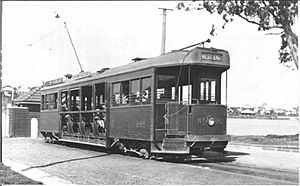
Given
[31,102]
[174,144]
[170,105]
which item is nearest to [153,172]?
[174,144]

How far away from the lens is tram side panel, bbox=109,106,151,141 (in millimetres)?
13279

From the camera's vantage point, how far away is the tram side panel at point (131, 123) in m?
13.3

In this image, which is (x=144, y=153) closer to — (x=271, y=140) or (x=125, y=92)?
(x=125, y=92)

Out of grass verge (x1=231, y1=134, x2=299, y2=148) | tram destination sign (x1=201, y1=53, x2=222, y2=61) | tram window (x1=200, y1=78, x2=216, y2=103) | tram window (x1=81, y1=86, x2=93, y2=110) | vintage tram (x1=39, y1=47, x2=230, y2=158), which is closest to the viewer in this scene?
vintage tram (x1=39, y1=47, x2=230, y2=158)

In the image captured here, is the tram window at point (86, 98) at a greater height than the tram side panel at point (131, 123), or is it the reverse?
the tram window at point (86, 98)

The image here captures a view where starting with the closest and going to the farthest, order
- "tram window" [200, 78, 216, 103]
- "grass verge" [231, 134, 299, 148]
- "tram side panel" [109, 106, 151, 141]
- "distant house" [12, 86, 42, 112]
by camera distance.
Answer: "tram side panel" [109, 106, 151, 141] → "tram window" [200, 78, 216, 103] → "grass verge" [231, 134, 299, 148] → "distant house" [12, 86, 42, 112]

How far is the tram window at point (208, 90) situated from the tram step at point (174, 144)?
1.46 m

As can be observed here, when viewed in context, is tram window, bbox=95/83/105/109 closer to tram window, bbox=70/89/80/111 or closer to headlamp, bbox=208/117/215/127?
tram window, bbox=70/89/80/111

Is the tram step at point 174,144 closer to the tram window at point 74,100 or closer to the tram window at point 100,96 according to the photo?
the tram window at point 100,96

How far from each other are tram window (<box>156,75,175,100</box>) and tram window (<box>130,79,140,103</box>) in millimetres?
878

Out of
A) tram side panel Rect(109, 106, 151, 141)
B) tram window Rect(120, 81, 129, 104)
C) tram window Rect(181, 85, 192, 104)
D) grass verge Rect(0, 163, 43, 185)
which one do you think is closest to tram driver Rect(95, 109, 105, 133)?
tram side panel Rect(109, 106, 151, 141)

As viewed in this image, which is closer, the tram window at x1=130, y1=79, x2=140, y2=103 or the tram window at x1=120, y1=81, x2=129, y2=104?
the tram window at x1=130, y1=79, x2=140, y2=103

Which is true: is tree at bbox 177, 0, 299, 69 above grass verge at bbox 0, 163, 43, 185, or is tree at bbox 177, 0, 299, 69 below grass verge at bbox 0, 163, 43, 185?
above

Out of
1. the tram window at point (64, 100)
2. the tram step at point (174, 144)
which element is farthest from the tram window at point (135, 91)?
the tram window at point (64, 100)
